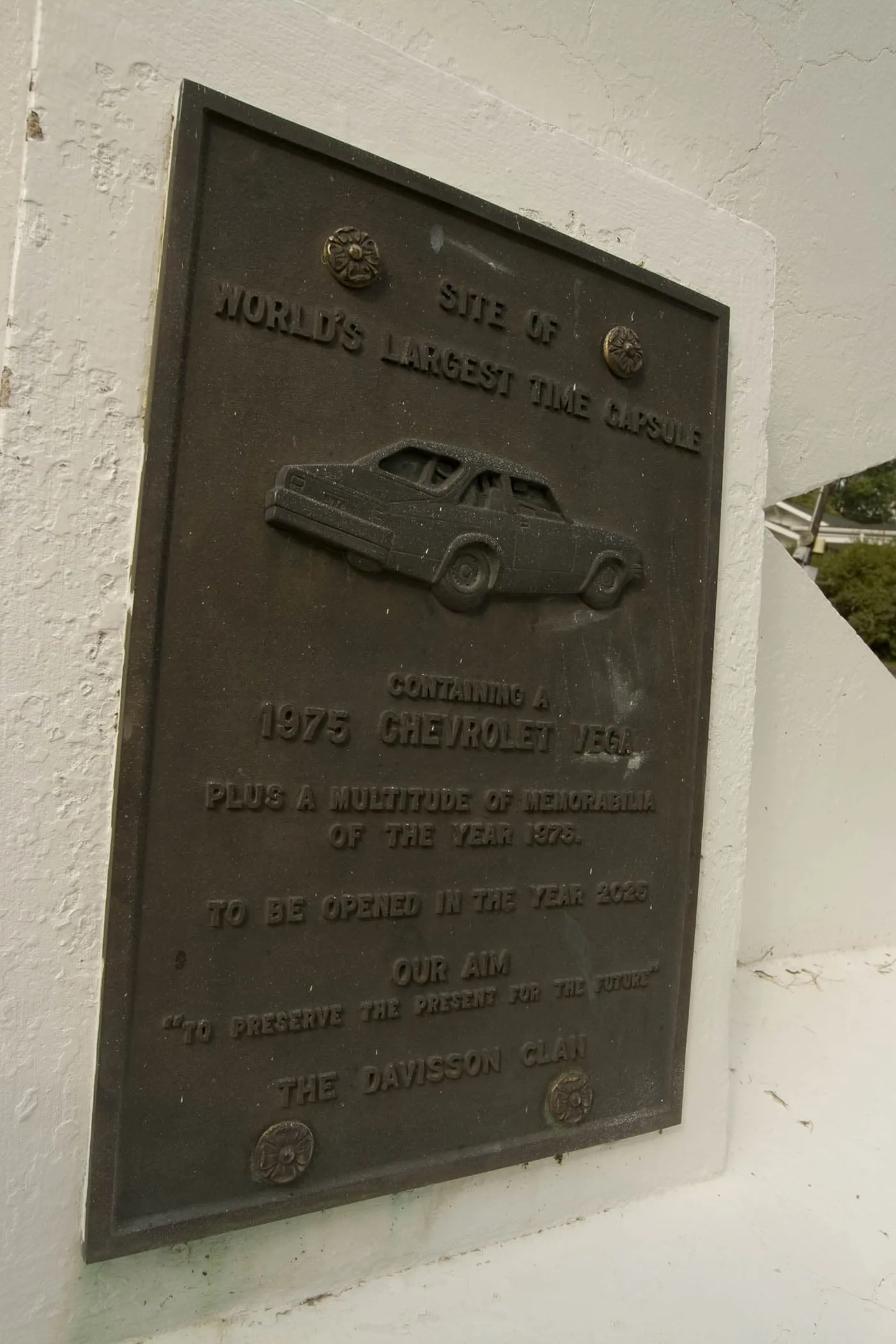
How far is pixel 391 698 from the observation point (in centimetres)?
184

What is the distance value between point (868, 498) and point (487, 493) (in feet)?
109

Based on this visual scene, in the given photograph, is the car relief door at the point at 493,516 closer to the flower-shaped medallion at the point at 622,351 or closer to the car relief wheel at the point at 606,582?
the car relief wheel at the point at 606,582

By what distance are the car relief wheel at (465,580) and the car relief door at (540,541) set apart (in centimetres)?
7

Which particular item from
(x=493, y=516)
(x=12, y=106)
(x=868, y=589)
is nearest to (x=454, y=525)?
(x=493, y=516)

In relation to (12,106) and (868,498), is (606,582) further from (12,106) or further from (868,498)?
(868,498)

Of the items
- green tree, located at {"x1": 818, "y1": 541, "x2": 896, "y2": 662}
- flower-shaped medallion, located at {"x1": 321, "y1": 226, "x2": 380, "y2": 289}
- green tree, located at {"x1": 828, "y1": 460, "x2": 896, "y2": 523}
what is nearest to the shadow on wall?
green tree, located at {"x1": 818, "y1": 541, "x2": 896, "y2": 662}

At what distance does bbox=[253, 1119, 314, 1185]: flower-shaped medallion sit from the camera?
167 cm

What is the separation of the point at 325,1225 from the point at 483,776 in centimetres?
92

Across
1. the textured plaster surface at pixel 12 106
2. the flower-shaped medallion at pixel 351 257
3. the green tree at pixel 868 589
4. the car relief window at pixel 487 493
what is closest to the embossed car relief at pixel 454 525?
the car relief window at pixel 487 493

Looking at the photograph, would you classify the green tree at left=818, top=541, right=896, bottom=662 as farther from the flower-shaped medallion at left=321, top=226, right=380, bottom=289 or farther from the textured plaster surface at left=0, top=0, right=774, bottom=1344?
the textured plaster surface at left=0, top=0, right=774, bottom=1344

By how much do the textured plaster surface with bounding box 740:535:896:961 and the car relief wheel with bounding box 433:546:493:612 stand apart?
163 centimetres

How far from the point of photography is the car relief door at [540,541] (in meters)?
1.94

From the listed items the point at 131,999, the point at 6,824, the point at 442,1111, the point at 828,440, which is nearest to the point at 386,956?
the point at 442,1111

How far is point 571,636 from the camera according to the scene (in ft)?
6.77
